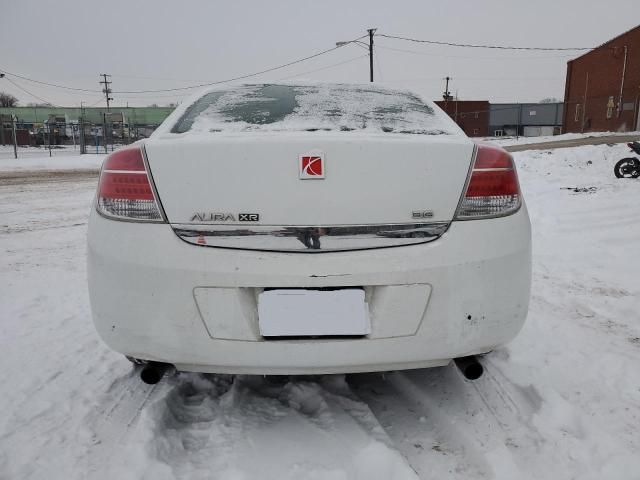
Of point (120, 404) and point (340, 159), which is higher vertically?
point (340, 159)

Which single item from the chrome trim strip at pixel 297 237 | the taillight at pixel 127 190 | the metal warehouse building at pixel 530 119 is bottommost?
the chrome trim strip at pixel 297 237

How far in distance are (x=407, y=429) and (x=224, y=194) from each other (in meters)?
1.15

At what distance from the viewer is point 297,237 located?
163cm

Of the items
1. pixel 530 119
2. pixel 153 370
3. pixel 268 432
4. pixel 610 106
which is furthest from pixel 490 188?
pixel 530 119

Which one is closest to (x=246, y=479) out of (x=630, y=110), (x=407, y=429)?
(x=407, y=429)

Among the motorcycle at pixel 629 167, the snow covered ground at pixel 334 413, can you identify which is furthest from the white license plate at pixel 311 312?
the motorcycle at pixel 629 167

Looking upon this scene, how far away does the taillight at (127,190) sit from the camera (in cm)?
172

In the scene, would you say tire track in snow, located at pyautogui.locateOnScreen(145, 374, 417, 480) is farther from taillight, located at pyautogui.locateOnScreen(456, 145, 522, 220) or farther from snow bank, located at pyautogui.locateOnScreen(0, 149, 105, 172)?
snow bank, located at pyautogui.locateOnScreen(0, 149, 105, 172)

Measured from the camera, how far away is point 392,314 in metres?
1.66

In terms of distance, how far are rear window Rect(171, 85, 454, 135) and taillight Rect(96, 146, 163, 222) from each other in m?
0.31

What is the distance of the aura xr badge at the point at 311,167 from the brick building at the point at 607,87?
3424cm

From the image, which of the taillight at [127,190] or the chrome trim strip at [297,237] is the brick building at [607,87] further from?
the taillight at [127,190]

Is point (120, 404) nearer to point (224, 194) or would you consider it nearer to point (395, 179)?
point (224, 194)

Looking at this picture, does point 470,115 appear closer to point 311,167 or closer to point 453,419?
point 453,419
